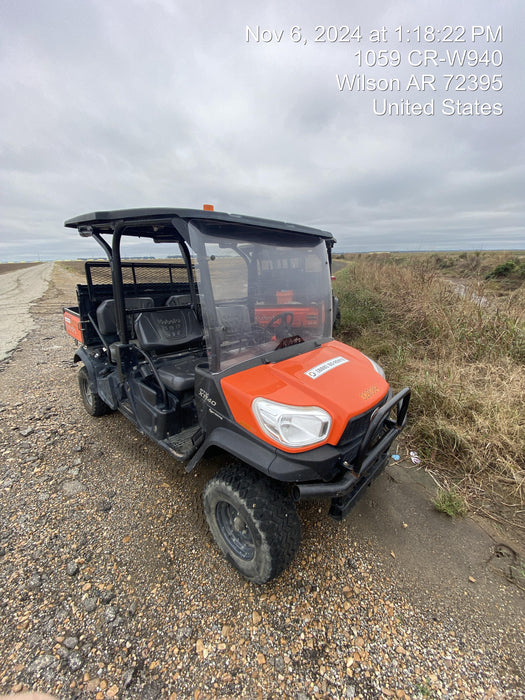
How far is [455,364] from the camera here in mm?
3830

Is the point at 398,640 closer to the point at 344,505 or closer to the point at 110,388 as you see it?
the point at 344,505

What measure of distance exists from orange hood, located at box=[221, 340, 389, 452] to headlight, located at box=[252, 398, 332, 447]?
0.03m

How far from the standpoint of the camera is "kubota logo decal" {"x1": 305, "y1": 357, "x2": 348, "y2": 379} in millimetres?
1817

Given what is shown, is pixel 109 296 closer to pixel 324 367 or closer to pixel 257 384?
pixel 257 384

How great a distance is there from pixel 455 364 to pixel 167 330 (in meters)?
3.64

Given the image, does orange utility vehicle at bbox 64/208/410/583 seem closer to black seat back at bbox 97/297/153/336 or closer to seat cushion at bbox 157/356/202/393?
seat cushion at bbox 157/356/202/393

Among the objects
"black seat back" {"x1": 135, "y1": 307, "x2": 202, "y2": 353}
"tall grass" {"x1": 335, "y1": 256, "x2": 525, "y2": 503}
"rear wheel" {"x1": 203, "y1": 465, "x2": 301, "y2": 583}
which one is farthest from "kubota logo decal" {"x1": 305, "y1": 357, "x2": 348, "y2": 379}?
"tall grass" {"x1": 335, "y1": 256, "x2": 525, "y2": 503}

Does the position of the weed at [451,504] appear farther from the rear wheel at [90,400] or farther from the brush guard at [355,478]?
the rear wheel at [90,400]

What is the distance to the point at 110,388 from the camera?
9.76ft

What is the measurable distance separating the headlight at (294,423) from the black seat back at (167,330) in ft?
4.62

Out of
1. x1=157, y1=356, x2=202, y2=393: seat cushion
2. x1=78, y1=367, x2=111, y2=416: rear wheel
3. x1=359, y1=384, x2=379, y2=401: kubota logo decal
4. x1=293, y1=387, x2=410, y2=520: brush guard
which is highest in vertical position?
x1=359, y1=384, x2=379, y2=401: kubota logo decal

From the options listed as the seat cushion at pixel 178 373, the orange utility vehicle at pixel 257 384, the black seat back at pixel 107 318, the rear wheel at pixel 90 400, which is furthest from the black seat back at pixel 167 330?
the rear wheel at pixel 90 400

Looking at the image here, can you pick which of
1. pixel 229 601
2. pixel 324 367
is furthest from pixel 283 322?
pixel 229 601

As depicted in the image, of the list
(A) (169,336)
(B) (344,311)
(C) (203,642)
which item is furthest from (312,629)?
(B) (344,311)
